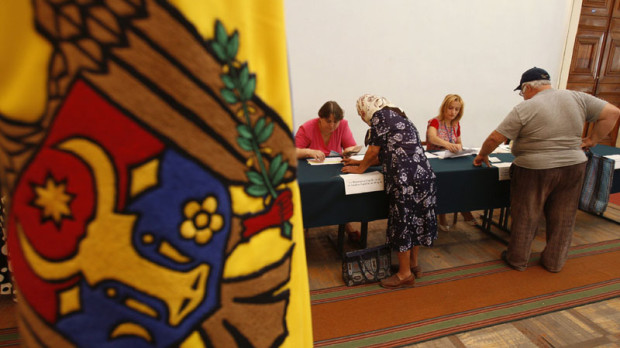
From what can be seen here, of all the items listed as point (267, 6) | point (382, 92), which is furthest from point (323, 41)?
point (267, 6)

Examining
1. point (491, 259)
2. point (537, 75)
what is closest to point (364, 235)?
point (491, 259)

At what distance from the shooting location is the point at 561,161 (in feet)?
7.27

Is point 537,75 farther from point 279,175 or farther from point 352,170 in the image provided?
point 279,175

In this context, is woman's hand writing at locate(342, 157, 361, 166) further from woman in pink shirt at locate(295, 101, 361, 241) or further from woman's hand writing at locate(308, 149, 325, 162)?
woman in pink shirt at locate(295, 101, 361, 241)

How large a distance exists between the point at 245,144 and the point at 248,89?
6 centimetres

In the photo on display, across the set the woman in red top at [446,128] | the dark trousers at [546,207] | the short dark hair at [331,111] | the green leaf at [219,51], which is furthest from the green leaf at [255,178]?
the woman in red top at [446,128]

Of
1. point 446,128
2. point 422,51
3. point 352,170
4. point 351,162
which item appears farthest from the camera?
point 422,51

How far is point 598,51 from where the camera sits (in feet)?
15.0

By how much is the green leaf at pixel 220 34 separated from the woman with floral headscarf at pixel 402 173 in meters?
1.77

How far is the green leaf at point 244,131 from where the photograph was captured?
0.38 metres

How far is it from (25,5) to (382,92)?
3964 millimetres

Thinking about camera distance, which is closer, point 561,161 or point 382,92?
point 561,161

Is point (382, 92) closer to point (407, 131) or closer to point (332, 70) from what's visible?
point (332, 70)

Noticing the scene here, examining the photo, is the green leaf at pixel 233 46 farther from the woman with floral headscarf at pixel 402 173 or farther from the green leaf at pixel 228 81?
the woman with floral headscarf at pixel 402 173
